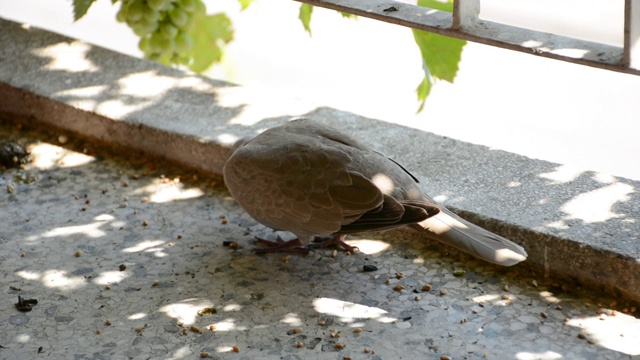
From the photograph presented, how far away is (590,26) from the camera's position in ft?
15.4

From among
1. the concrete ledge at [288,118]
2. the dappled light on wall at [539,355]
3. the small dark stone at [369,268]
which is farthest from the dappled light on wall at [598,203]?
the small dark stone at [369,268]

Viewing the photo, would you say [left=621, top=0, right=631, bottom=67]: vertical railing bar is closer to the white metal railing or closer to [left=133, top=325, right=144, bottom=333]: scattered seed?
the white metal railing

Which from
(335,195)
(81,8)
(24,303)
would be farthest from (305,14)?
(24,303)

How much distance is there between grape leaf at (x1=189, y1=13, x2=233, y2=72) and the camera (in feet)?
14.6

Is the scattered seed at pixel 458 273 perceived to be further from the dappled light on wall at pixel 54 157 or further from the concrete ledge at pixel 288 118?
the dappled light on wall at pixel 54 157

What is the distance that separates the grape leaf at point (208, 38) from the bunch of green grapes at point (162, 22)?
0.24m

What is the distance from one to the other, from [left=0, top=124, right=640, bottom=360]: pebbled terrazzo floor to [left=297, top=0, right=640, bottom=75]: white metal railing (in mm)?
919

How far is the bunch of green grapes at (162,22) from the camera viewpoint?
3.88m

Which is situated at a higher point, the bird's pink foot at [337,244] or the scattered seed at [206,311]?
the bird's pink foot at [337,244]

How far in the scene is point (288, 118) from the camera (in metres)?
4.09

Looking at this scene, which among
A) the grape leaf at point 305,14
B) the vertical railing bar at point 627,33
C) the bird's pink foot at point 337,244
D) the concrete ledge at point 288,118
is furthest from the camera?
the grape leaf at point 305,14

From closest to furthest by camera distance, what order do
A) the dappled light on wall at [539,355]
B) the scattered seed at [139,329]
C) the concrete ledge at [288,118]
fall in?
the dappled light on wall at [539,355] → the scattered seed at [139,329] → the concrete ledge at [288,118]

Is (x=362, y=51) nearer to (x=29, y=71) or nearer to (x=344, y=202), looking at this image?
(x=29, y=71)

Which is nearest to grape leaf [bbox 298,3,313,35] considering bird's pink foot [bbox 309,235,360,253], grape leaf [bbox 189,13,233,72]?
grape leaf [bbox 189,13,233,72]
